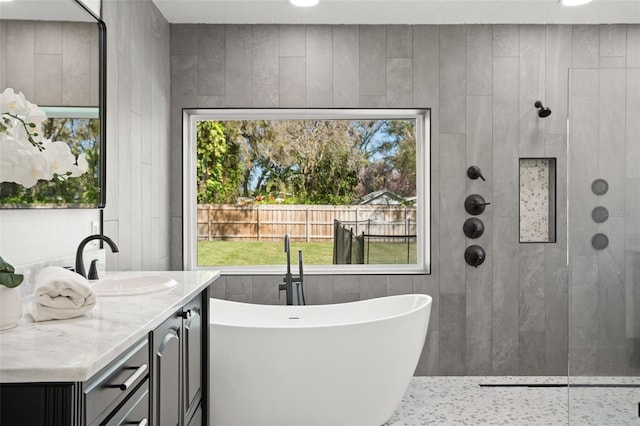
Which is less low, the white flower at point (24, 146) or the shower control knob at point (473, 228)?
the white flower at point (24, 146)

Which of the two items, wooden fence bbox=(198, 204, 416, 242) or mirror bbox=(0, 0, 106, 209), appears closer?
mirror bbox=(0, 0, 106, 209)

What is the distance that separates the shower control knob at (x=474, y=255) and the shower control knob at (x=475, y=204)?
250mm

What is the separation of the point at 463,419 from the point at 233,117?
255 cm

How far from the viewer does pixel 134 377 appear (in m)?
1.37

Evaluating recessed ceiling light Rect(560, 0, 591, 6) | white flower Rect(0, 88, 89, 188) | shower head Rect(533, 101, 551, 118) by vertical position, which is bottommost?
white flower Rect(0, 88, 89, 188)

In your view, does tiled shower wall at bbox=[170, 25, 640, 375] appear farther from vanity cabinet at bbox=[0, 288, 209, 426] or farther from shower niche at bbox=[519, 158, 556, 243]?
vanity cabinet at bbox=[0, 288, 209, 426]

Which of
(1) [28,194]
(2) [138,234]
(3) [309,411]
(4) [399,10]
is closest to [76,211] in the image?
(1) [28,194]

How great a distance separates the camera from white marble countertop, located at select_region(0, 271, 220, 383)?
102 centimetres

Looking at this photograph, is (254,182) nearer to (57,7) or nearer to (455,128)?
(455,128)

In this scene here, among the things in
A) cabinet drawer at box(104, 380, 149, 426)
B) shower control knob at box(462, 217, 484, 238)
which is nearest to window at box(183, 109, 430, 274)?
shower control knob at box(462, 217, 484, 238)

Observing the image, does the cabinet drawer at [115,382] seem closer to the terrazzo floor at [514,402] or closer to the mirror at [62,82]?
the mirror at [62,82]

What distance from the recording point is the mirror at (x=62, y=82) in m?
1.77

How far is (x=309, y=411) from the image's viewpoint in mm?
2787

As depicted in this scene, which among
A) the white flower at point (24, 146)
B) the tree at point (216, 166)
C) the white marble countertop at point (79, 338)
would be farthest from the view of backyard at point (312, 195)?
the white marble countertop at point (79, 338)
